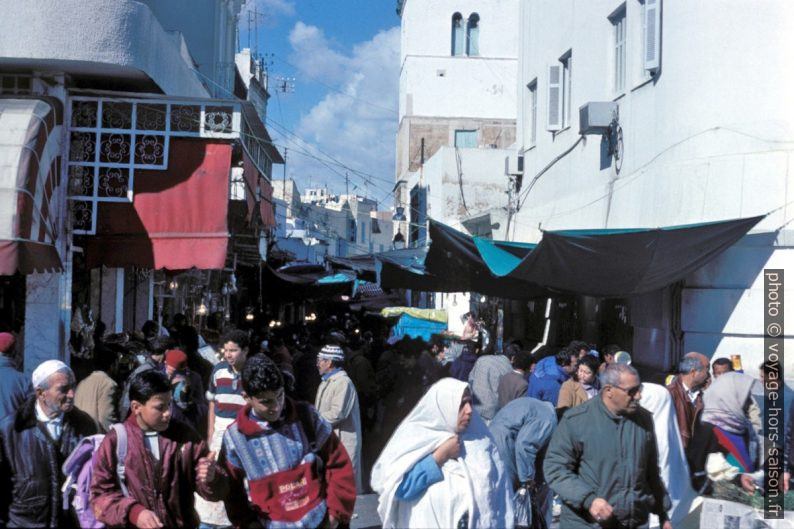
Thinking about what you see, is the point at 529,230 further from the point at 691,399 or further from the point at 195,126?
the point at 691,399

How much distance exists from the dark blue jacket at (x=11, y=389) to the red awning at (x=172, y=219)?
5773 mm

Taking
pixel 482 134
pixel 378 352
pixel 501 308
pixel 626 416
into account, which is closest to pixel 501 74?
pixel 482 134

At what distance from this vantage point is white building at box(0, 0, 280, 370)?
1151cm

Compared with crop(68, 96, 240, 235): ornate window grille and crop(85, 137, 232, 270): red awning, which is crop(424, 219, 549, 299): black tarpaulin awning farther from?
crop(68, 96, 240, 235): ornate window grille

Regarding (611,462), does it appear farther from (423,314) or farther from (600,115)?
(423,314)

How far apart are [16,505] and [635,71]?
10494 millimetres

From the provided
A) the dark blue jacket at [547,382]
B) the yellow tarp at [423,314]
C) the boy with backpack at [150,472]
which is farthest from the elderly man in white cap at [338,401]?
the yellow tarp at [423,314]

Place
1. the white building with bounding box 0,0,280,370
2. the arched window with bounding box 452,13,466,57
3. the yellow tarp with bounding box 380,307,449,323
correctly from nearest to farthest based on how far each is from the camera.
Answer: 1. the white building with bounding box 0,0,280,370
2. the yellow tarp with bounding box 380,307,449,323
3. the arched window with bounding box 452,13,466,57

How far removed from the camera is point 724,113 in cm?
1070

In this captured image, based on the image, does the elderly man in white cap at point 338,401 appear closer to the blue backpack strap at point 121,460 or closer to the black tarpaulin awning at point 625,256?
the black tarpaulin awning at point 625,256

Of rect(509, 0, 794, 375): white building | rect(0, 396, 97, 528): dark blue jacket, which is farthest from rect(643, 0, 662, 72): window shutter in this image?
rect(0, 396, 97, 528): dark blue jacket

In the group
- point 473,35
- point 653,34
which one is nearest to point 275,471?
point 653,34

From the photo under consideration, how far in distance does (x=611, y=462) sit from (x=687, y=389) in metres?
3.13

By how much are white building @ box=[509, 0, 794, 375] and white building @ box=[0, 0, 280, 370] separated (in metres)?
5.50
